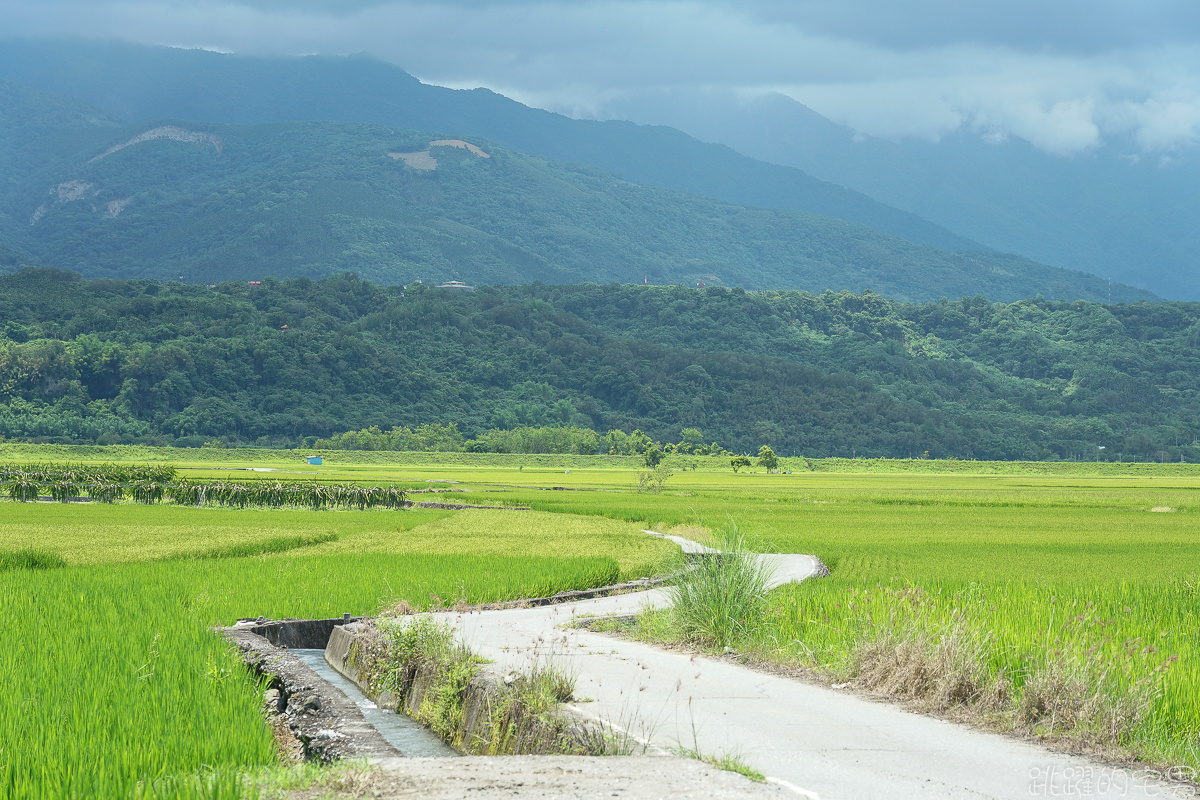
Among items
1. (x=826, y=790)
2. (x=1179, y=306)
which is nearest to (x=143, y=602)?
(x=826, y=790)

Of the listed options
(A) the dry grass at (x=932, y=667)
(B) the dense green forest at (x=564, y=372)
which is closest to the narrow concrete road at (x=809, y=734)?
(A) the dry grass at (x=932, y=667)

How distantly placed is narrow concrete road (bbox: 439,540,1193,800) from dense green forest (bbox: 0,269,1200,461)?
112 metres

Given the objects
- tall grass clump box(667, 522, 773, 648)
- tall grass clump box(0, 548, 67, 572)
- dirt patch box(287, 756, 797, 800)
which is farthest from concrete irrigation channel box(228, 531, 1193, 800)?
tall grass clump box(0, 548, 67, 572)

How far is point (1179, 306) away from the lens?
17575 cm

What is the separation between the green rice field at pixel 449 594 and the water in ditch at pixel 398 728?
4.03 feet

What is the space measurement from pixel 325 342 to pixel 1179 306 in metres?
139

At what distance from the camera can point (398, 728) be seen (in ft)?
29.7

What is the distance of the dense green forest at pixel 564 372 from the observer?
394 feet

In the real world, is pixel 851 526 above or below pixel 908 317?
below

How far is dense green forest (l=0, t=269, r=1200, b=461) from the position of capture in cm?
12006

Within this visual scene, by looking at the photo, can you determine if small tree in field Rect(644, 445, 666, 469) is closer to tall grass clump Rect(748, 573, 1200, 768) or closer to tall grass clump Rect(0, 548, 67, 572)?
tall grass clump Rect(0, 548, 67, 572)

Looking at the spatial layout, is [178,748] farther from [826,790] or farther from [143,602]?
[143,602]

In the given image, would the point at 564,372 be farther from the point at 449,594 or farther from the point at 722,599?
the point at 722,599

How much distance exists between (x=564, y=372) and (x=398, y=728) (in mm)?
143164
